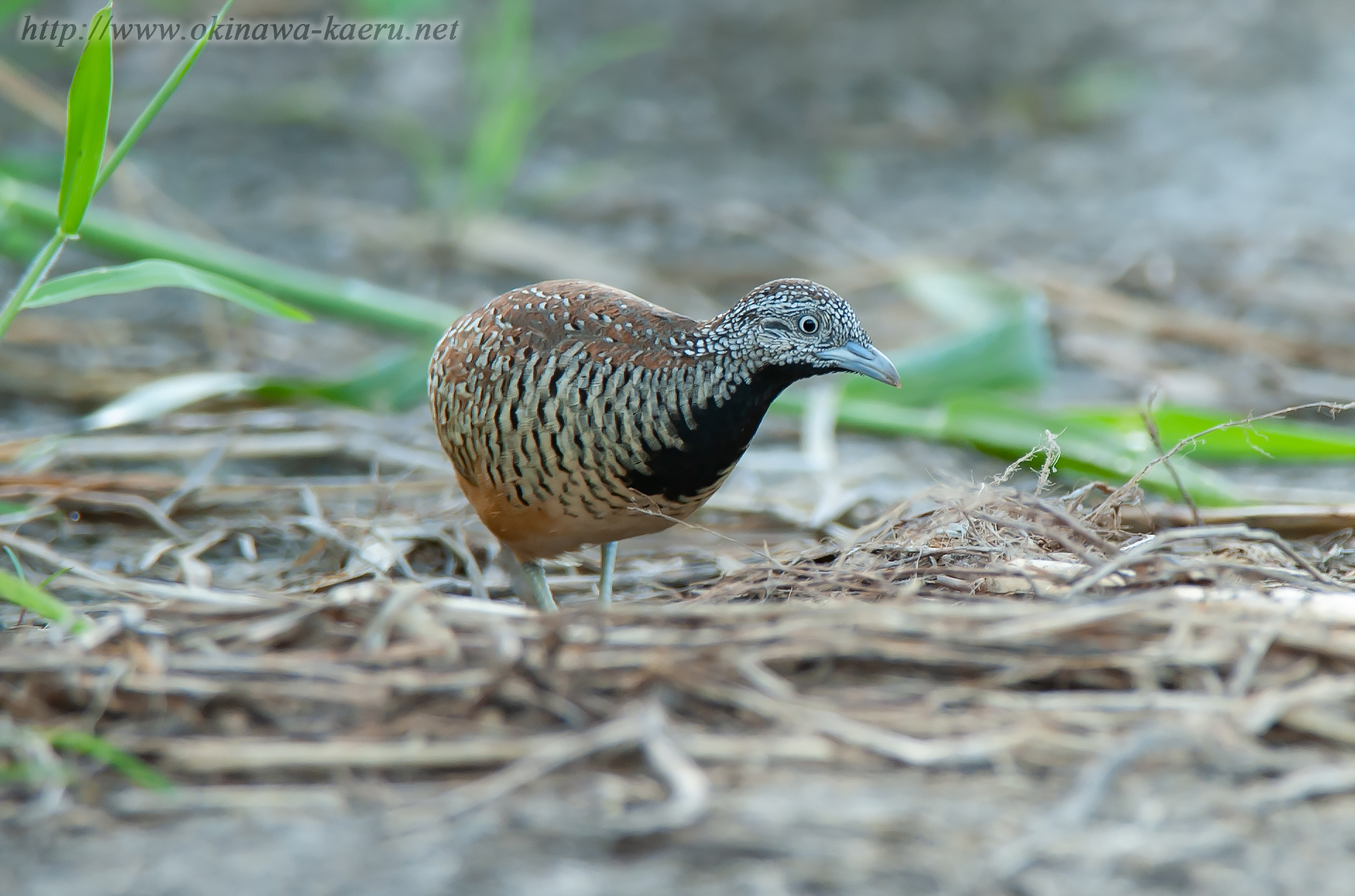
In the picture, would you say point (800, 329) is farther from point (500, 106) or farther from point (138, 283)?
point (500, 106)

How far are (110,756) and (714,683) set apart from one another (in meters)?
1.09

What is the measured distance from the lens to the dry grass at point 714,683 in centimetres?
233

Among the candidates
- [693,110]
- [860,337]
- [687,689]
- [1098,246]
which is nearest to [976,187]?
[1098,246]

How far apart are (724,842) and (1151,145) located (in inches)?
356

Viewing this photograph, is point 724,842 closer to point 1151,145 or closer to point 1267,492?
point 1267,492

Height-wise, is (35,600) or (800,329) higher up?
(800,329)

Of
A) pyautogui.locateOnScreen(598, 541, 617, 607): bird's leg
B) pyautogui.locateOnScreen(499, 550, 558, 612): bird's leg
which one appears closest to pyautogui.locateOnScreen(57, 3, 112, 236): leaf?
pyautogui.locateOnScreen(499, 550, 558, 612): bird's leg

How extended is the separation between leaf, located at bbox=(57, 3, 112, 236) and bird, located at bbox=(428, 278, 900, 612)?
110cm

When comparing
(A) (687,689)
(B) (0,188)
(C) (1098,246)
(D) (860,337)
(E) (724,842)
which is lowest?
(E) (724,842)

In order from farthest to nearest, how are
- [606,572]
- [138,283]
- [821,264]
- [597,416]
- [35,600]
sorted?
1. [821,264]
2. [606,572]
3. [597,416]
4. [138,283]
5. [35,600]

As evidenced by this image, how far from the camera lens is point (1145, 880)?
2.09m

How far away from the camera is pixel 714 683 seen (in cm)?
252

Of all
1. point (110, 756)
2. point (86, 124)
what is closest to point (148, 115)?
point (86, 124)

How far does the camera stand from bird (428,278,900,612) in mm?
3387
